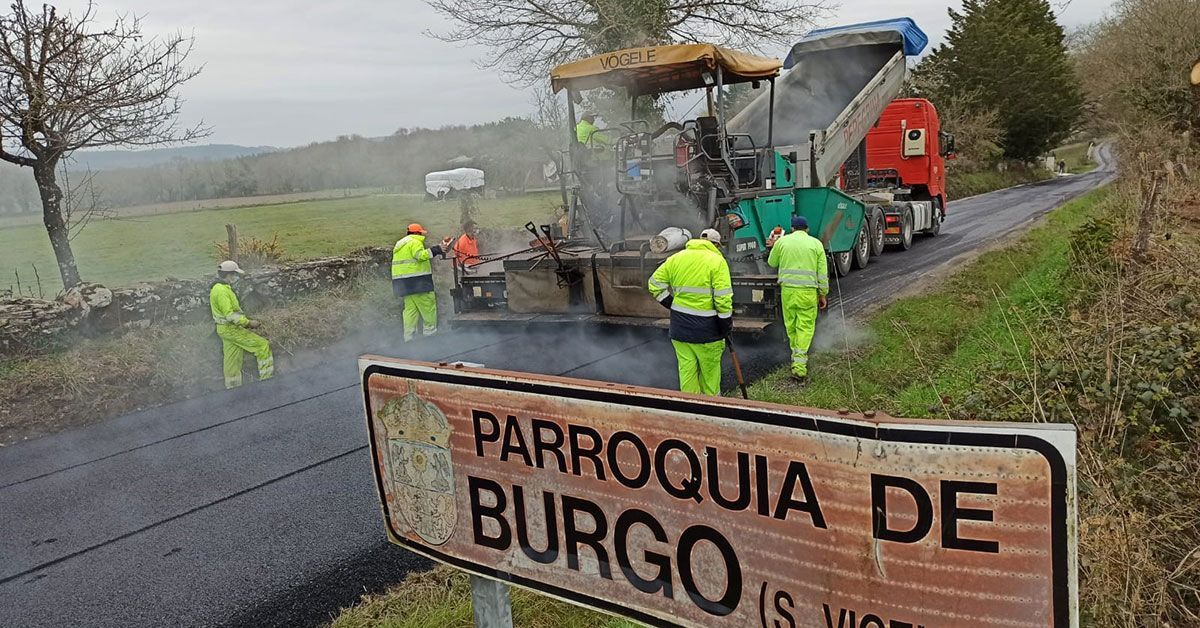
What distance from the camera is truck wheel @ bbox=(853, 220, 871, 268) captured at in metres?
12.8

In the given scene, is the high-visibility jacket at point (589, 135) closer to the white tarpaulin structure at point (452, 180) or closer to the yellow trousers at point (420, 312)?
the yellow trousers at point (420, 312)

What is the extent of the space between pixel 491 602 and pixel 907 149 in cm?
1634

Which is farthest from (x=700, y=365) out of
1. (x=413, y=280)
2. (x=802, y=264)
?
(x=413, y=280)

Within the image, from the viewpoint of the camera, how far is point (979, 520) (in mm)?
1201

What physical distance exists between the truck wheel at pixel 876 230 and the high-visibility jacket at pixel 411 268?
7705 millimetres

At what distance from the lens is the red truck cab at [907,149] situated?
16.2 metres

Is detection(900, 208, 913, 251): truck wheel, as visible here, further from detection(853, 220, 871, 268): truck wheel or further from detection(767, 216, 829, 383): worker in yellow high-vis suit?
detection(767, 216, 829, 383): worker in yellow high-vis suit

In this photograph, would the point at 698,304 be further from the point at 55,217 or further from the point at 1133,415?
the point at 55,217

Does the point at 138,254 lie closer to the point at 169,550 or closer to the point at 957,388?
the point at 169,550

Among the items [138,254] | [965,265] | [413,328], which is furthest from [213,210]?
[965,265]

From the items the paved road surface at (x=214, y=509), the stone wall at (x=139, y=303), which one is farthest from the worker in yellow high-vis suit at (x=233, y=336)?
the stone wall at (x=139, y=303)

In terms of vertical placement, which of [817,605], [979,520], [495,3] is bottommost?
[817,605]

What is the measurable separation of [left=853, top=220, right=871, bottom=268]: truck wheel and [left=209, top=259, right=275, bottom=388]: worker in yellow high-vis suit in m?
8.80

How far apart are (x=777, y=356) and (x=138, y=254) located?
14368mm
